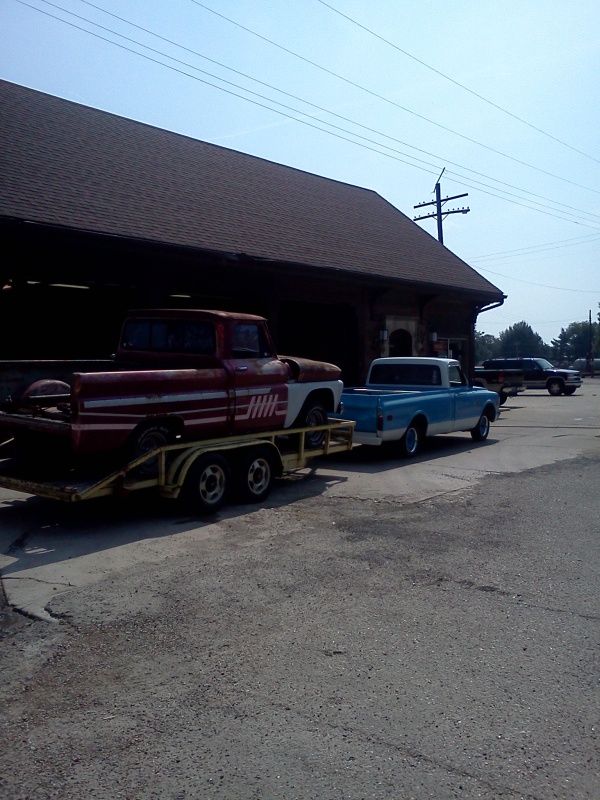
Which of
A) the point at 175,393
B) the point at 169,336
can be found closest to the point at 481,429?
the point at 169,336

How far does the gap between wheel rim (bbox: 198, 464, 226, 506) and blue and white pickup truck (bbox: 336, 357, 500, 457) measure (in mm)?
4212

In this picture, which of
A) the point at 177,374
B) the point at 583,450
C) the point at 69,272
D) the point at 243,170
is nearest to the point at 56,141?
the point at 69,272

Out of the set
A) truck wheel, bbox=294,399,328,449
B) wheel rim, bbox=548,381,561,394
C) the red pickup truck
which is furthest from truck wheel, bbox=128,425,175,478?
wheel rim, bbox=548,381,561,394

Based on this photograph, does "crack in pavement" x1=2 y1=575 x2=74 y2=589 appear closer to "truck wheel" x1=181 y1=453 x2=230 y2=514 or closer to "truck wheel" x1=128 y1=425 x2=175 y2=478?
"truck wheel" x1=128 y1=425 x2=175 y2=478

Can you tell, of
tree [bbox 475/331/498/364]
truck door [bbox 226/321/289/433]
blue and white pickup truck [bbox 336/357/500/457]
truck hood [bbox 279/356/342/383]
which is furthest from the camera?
tree [bbox 475/331/498/364]

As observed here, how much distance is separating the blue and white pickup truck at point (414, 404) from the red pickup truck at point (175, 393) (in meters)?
1.50

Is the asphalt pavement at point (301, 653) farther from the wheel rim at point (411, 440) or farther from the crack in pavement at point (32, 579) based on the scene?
the wheel rim at point (411, 440)

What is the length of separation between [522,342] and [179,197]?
435ft

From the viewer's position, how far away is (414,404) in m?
13.7

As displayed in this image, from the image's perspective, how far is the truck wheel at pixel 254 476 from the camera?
9.56 m

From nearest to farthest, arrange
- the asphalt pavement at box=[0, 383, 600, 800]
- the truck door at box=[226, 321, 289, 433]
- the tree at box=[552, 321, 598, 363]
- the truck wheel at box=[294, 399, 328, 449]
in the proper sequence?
the asphalt pavement at box=[0, 383, 600, 800]
the truck door at box=[226, 321, 289, 433]
the truck wheel at box=[294, 399, 328, 449]
the tree at box=[552, 321, 598, 363]

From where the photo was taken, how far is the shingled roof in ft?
46.0

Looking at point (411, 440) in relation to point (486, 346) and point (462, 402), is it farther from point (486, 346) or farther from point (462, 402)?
point (486, 346)

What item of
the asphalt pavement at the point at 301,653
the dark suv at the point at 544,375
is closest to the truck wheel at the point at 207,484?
the asphalt pavement at the point at 301,653
